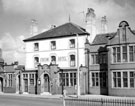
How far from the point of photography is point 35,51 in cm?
4547

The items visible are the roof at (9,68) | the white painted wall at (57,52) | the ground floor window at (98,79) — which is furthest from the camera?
the roof at (9,68)

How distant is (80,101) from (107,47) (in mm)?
16947

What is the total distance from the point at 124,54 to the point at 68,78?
10.4 metres

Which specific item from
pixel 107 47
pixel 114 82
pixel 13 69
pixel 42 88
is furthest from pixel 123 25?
pixel 13 69

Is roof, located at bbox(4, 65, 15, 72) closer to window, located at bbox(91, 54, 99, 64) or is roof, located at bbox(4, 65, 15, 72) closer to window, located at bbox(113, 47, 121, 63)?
window, located at bbox(91, 54, 99, 64)

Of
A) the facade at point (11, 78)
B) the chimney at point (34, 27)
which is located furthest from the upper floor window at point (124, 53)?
the chimney at point (34, 27)

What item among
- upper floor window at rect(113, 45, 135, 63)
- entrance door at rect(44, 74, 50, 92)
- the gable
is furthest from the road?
the gable

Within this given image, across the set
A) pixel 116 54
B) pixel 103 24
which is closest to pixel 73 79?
pixel 116 54

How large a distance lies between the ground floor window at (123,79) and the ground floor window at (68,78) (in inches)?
277

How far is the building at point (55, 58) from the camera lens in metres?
40.2

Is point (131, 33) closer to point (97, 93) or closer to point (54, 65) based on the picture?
point (97, 93)

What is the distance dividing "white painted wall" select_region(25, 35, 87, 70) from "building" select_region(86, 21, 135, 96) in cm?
295

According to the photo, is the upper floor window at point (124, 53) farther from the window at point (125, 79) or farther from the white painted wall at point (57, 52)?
the white painted wall at point (57, 52)

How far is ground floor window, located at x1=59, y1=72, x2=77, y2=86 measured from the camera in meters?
39.7
